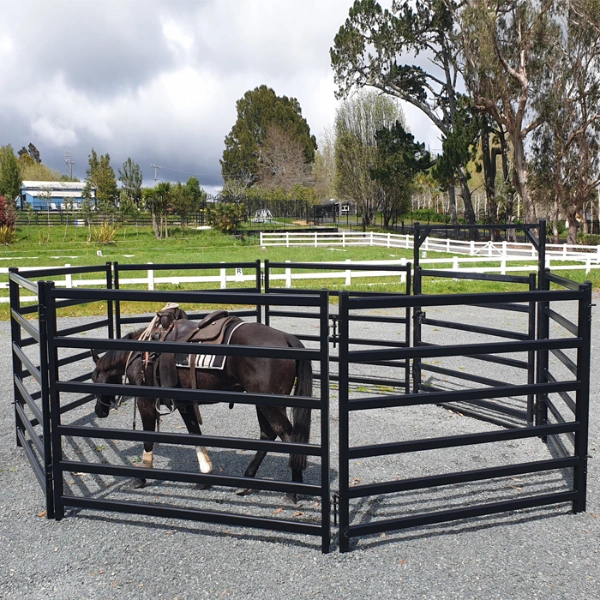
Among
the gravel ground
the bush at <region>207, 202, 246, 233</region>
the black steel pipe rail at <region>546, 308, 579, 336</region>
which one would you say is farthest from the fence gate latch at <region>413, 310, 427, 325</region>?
the bush at <region>207, 202, 246, 233</region>

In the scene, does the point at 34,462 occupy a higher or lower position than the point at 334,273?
lower

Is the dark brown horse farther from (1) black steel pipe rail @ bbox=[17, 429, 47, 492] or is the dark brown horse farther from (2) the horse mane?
(1) black steel pipe rail @ bbox=[17, 429, 47, 492]

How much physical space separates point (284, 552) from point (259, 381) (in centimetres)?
110

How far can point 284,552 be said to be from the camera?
3.51 metres

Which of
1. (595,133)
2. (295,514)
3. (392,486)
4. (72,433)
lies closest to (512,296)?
(392,486)

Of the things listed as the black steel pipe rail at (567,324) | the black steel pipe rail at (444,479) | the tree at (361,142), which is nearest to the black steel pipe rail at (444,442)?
the black steel pipe rail at (444,479)

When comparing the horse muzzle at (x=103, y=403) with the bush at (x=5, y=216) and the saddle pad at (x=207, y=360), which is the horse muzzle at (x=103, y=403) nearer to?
the saddle pad at (x=207, y=360)

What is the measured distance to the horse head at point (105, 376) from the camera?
15.0 ft

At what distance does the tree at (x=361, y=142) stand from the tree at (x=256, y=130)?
102 ft

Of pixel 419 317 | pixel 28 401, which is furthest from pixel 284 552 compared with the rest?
pixel 419 317

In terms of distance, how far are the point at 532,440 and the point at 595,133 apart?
39674 millimetres

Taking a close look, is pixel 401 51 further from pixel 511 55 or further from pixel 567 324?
pixel 567 324

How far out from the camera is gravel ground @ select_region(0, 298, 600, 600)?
3127 mm

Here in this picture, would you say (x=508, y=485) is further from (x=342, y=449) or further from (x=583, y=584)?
(x=342, y=449)
